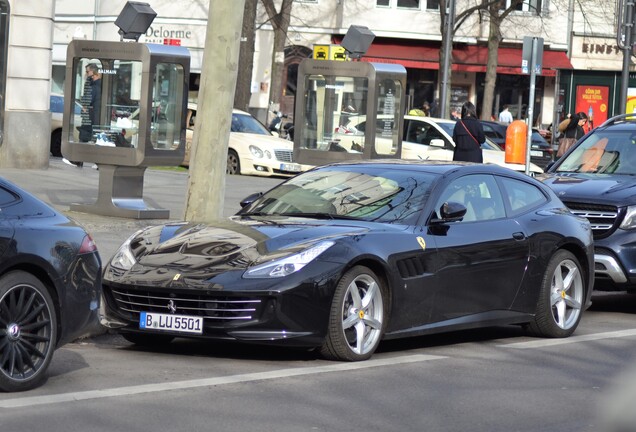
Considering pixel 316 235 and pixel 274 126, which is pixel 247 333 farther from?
pixel 274 126

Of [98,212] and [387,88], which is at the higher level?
[387,88]

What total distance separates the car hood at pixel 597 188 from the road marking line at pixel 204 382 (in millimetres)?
3774

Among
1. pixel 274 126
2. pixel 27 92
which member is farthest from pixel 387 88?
pixel 274 126

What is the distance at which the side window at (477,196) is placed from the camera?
990cm

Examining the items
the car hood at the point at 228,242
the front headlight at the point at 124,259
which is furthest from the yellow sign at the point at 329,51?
the front headlight at the point at 124,259

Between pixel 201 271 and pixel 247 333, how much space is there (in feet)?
1.65

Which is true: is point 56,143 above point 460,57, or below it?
below

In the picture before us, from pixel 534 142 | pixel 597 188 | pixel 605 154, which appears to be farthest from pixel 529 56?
pixel 534 142

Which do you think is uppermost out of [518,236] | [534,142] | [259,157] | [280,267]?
[534,142]

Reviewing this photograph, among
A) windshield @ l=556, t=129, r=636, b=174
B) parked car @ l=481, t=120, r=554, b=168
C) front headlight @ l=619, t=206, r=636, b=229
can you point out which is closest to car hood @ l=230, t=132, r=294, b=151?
parked car @ l=481, t=120, r=554, b=168

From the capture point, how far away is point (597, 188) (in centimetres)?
1259

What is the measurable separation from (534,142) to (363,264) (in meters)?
26.8

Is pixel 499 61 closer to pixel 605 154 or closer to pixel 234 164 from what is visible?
pixel 234 164

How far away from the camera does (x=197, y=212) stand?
1281 centimetres
